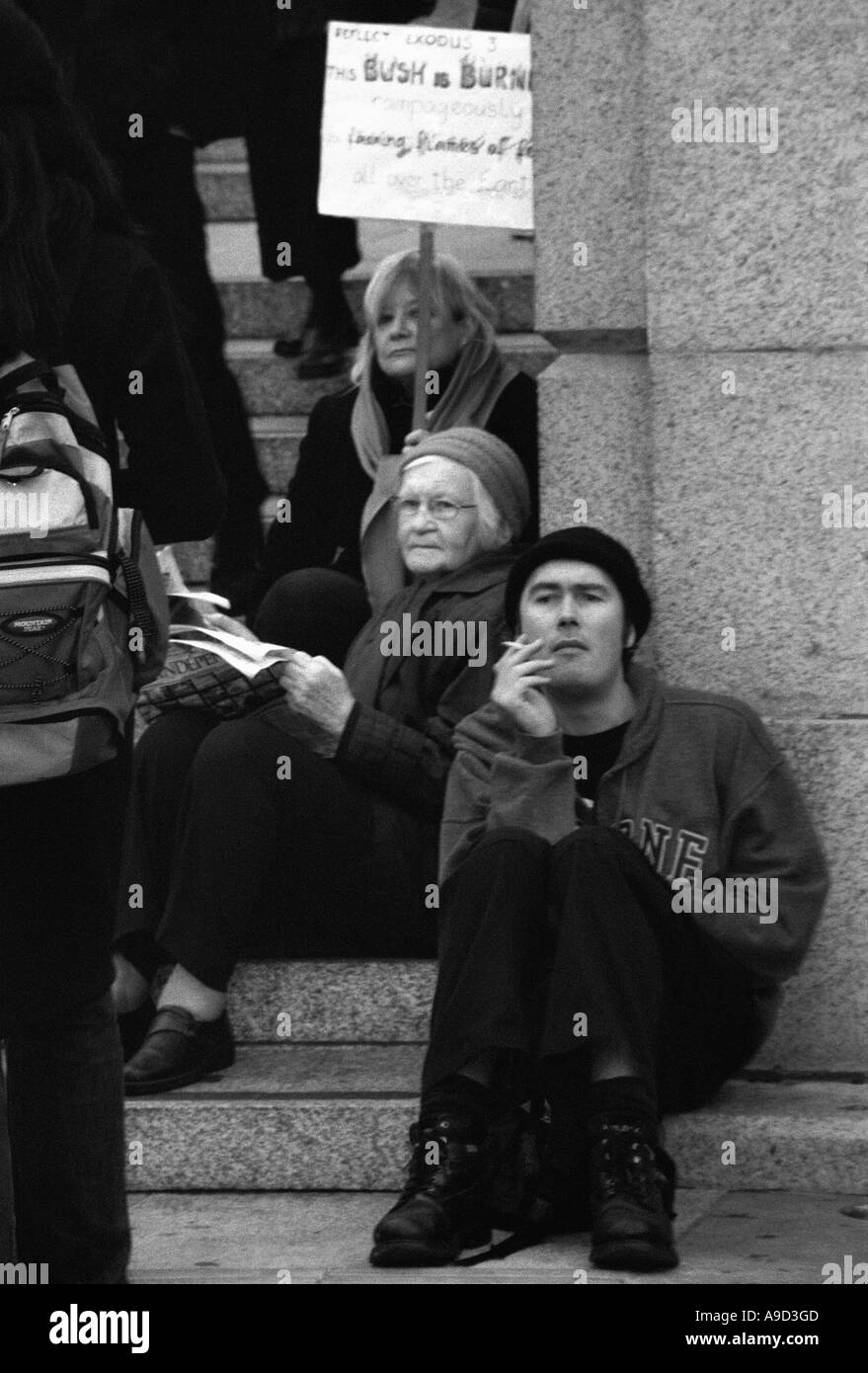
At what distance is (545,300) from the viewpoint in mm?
5363

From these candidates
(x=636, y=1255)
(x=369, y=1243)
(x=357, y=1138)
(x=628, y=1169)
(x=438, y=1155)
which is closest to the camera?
(x=636, y=1255)

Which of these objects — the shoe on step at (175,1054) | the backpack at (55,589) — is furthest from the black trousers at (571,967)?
the backpack at (55,589)

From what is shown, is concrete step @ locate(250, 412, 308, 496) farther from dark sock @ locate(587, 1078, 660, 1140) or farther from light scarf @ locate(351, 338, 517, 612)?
dark sock @ locate(587, 1078, 660, 1140)

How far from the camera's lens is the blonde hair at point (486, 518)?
5.54 meters

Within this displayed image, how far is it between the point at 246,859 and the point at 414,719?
1.77ft

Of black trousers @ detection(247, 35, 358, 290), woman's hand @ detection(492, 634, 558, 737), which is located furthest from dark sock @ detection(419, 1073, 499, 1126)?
black trousers @ detection(247, 35, 358, 290)

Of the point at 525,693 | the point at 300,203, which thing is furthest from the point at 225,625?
the point at 300,203

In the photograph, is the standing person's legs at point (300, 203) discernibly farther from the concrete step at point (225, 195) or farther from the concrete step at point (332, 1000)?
the concrete step at point (332, 1000)

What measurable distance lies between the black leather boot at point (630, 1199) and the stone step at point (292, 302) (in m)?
3.75

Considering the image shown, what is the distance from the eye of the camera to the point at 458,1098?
436 centimetres

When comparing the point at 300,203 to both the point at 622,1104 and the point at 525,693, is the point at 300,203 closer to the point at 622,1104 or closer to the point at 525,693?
the point at 525,693

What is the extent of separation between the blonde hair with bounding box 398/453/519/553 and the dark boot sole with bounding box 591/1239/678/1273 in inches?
74.8

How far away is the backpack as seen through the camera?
329cm
